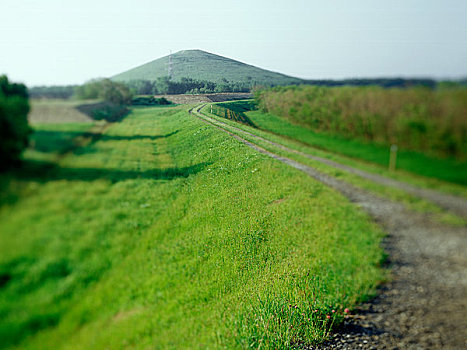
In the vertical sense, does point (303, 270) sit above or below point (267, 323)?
above

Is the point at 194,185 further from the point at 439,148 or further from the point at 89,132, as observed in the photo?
the point at 439,148

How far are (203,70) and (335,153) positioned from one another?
2.26m

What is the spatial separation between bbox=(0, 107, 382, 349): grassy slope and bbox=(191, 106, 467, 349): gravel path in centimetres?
29

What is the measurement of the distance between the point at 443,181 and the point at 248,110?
2.88 metres

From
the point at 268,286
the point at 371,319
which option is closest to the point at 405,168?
the point at 268,286

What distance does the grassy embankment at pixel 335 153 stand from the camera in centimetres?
262

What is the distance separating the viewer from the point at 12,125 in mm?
1714

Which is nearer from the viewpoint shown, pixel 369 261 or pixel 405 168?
pixel 405 168

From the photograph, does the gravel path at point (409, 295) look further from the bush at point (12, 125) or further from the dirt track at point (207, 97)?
the bush at point (12, 125)

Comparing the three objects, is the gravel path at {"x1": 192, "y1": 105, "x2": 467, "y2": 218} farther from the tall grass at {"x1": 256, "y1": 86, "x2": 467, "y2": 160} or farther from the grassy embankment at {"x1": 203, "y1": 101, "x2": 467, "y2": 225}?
the tall grass at {"x1": 256, "y1": 86, "x2": 467, "y2": 160}

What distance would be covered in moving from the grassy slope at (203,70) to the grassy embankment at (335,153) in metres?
0.49

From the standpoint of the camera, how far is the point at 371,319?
14.8 ft

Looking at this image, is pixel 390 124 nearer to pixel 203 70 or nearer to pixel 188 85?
pixel 188 85

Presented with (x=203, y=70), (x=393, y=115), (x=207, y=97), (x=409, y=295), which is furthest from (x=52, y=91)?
(x=409, y=295)
